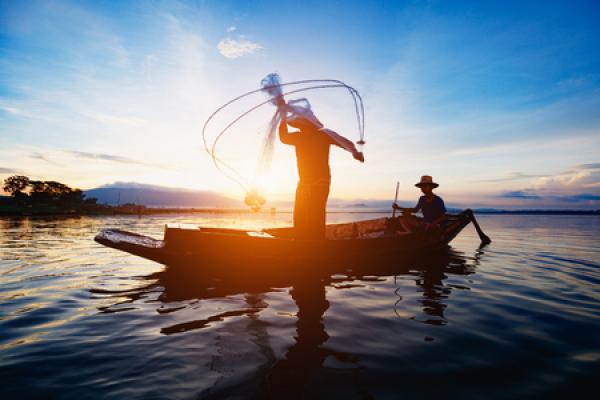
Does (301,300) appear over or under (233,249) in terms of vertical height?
under

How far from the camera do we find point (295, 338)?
12.3 ft

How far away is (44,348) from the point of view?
3457 mm

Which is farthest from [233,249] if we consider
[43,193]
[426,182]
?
[43,193]

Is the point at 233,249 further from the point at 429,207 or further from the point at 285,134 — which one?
the point at 429,207

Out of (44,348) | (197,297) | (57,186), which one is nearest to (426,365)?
(197,297)

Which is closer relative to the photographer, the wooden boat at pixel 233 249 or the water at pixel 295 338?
the water at pixel 295 338

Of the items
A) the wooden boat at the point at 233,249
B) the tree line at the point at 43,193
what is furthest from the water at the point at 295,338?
the tree line at the point at 43,193

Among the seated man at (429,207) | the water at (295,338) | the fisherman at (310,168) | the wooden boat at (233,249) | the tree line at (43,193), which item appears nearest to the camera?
the water at (295,338)

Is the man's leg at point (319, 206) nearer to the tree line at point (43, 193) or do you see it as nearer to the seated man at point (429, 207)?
the seated man at point (429, 207)

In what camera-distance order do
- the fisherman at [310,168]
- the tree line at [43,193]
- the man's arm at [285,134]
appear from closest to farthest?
the man's arm at [285,134] < the fisherman at [310,168] < the tree line at [43,193]

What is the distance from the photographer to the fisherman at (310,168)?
786 cm

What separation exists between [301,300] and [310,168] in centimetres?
382

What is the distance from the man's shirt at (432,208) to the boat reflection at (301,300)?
1.78 m

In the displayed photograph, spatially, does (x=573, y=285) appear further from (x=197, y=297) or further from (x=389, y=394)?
(x=197, y=297)
